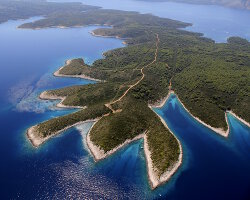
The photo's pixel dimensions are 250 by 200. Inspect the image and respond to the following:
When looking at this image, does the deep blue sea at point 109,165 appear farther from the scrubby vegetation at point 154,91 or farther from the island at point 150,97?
the scrubby vegetation at point 154,91

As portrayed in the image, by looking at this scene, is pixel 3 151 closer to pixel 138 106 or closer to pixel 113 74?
pixel 138 106

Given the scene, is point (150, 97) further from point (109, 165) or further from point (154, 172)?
point (154, 172)

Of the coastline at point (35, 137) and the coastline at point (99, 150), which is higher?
the coastline at point (99, 150)

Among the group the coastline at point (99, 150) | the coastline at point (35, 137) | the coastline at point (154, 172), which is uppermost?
the coastline at point (154, 172)

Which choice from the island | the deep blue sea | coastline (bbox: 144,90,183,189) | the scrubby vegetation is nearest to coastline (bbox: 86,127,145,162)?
the island

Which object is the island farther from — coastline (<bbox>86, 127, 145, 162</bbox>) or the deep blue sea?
the deep blue sea

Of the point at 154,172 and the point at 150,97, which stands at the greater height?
the point at 154,172

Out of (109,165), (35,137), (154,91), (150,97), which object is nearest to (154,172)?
(109,165)

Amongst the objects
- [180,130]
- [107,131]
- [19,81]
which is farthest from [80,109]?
[19,81]

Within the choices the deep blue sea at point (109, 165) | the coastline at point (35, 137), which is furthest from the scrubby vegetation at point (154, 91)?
the deep blue sea at point (109, 165)
